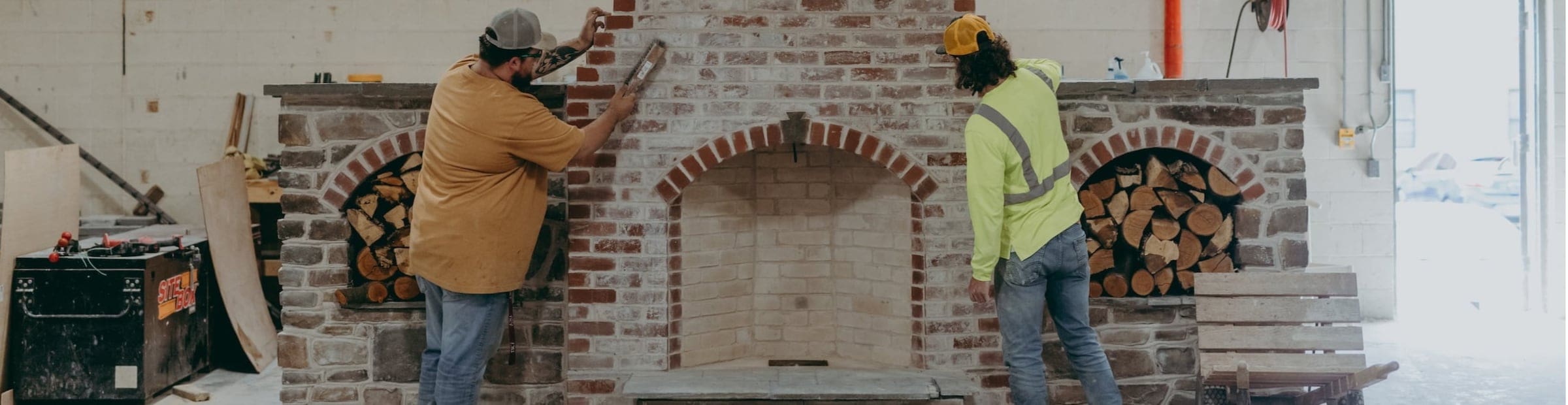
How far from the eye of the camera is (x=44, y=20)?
5.69m

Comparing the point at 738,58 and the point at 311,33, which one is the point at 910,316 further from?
the point at 311,33

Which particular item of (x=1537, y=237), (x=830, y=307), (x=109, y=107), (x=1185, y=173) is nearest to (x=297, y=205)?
(x=830, y=307)

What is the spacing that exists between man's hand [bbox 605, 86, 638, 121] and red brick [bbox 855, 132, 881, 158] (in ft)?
2.78

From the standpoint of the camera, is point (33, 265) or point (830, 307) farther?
point (830, 307)

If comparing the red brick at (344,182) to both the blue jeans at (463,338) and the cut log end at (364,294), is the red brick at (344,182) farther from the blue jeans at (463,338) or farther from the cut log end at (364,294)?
the blue jeans at (463,338)

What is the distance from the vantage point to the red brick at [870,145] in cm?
385

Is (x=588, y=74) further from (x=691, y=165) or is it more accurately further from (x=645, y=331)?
(x=645, y=331)

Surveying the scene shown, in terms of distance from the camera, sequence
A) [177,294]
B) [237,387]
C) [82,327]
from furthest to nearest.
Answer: [237,387]
[177,294]
[82,327]

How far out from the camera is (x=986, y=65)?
3104 mm

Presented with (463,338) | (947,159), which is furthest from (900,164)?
(463,338)

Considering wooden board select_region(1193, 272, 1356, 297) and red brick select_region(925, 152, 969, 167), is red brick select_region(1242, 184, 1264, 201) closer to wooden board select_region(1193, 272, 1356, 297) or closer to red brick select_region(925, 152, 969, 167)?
wooden board select_region(1193, 272, 1356, 297)

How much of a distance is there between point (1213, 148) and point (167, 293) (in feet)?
14.1

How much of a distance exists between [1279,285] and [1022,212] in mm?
1266

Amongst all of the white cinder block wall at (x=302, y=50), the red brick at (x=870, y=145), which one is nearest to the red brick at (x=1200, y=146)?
the red brick at (x=870, y=145)
